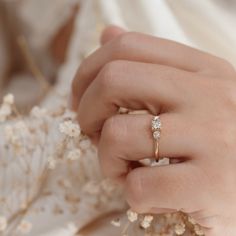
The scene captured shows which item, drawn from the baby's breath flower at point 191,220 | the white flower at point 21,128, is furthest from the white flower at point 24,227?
the baby's breath flower at point 191,220

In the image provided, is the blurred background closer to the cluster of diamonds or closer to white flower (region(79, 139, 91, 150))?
white flower (region(79, 139, 91, 150))

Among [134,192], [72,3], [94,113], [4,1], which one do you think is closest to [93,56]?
[94,113]

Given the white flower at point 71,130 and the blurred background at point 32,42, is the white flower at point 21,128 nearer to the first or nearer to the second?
the white flower at point 71,130

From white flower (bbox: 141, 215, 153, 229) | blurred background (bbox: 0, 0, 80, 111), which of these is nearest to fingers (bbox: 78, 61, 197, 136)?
white flower (bbox: 141, 215, 153, 229)

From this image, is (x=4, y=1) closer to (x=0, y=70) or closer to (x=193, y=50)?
(x=0, y=70)

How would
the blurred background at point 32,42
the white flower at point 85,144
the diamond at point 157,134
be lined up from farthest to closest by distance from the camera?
the blurred background at point 32,42 → the white flower at point 85,144 → the diamond at point 157,134


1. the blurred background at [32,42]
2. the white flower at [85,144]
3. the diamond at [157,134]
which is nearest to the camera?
the diamond at [157,134]

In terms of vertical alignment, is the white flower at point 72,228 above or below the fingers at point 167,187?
below
